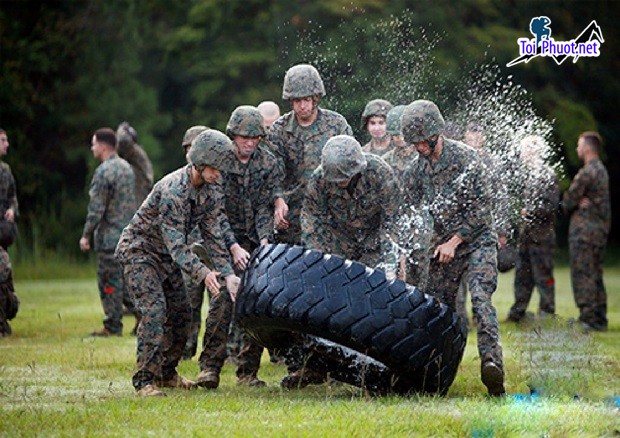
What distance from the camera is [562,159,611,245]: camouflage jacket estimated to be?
18.7 m

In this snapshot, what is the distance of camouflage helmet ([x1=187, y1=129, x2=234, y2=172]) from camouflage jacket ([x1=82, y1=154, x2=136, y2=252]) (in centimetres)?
659

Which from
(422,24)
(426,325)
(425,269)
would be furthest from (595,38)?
(426,325)

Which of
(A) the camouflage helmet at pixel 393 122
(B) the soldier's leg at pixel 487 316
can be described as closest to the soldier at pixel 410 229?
(A) the camouflage helmet at pixel 393 122

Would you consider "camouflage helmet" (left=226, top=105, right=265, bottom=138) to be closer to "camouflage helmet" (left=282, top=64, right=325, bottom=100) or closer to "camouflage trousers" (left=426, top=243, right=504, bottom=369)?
"camouflage helmet" (left=282, top=64, right=325, bottom=100)

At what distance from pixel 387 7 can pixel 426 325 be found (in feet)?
88.7

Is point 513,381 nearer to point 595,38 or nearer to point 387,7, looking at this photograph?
point 387,7

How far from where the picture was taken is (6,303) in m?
16.6

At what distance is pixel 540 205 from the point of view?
19.0m

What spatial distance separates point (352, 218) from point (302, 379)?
56.1 inches

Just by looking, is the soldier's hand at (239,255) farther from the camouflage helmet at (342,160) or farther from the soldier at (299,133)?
the soldier at (299,133)

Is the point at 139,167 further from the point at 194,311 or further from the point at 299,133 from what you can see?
the point at 299,133

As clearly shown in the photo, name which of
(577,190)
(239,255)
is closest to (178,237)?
(239,255)

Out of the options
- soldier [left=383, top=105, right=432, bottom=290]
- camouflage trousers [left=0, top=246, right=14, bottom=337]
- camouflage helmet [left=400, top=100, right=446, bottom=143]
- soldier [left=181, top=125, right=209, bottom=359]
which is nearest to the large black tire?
soldier [left=383, top=105, right=432, bottom=290]

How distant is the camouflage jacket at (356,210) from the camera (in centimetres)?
1177
